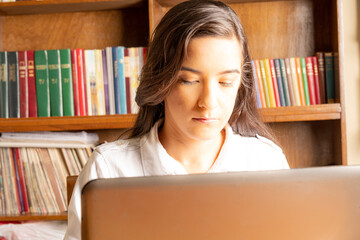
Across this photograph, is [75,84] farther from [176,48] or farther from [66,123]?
[176,48]

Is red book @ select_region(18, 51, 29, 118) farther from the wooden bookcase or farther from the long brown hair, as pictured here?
the long brown hair

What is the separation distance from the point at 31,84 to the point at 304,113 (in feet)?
3.49

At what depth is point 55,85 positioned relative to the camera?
2.05 metres

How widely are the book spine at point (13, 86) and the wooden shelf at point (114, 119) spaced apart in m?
0.05

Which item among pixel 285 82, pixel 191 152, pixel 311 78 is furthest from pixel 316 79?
pixel 191 152

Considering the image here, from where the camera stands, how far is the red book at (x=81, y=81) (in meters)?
2.05

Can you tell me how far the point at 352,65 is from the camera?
219 cm

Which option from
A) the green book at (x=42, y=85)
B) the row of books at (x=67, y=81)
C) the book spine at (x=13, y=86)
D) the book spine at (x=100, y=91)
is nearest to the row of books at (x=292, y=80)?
the row of books at (x=67, y=81)

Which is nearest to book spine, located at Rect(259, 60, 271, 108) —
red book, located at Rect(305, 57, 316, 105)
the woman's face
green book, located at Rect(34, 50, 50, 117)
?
red book, located at Rect(305, 57, 316, 105)

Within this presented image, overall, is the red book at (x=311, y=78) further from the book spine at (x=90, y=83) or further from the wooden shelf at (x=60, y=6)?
the book spine at (x=90, y=83)

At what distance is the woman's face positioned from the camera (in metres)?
1.06

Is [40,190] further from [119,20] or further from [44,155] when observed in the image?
[119,20]

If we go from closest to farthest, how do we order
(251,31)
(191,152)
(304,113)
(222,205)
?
(222,205) → (191,152) → (304,113) → (251,31)

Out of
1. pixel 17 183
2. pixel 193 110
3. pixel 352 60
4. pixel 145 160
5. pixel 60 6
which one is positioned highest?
pixel 60 6
